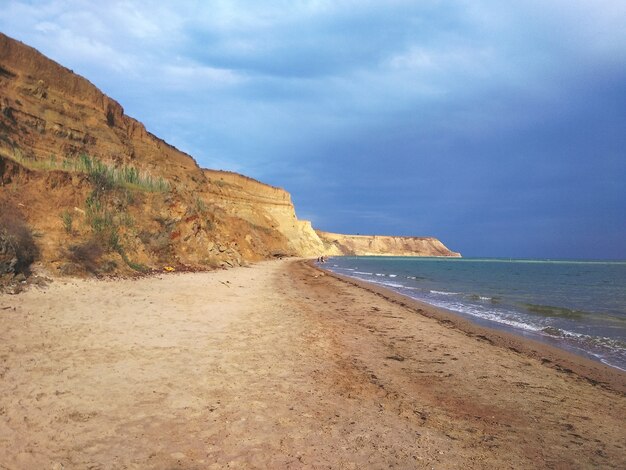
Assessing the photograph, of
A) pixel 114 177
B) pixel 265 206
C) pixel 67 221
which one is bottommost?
pixel 67 221

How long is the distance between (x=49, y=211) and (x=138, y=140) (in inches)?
1043

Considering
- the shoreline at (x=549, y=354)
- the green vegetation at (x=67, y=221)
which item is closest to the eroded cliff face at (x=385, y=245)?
the green vegetation at (x=67, y=221)

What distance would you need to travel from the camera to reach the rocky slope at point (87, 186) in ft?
37.7

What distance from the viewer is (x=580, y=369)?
6.46 metres

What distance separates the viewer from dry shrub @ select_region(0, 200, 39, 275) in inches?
314

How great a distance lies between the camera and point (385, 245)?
575ft

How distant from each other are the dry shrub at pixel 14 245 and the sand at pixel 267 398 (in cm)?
A: 104

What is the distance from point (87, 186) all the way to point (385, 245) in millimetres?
166819

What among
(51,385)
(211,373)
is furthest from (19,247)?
(211,373)

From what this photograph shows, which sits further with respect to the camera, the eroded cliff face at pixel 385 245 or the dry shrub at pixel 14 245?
the eroded cliff face at pixel 385 245

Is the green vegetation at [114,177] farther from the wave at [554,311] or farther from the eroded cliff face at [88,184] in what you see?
the wave at [554,311]

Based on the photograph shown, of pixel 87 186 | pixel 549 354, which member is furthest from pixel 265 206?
pixel 549 354

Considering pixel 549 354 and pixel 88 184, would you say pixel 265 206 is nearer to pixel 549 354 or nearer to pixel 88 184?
pixel 88 184

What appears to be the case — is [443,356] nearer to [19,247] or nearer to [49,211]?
[19,247]
